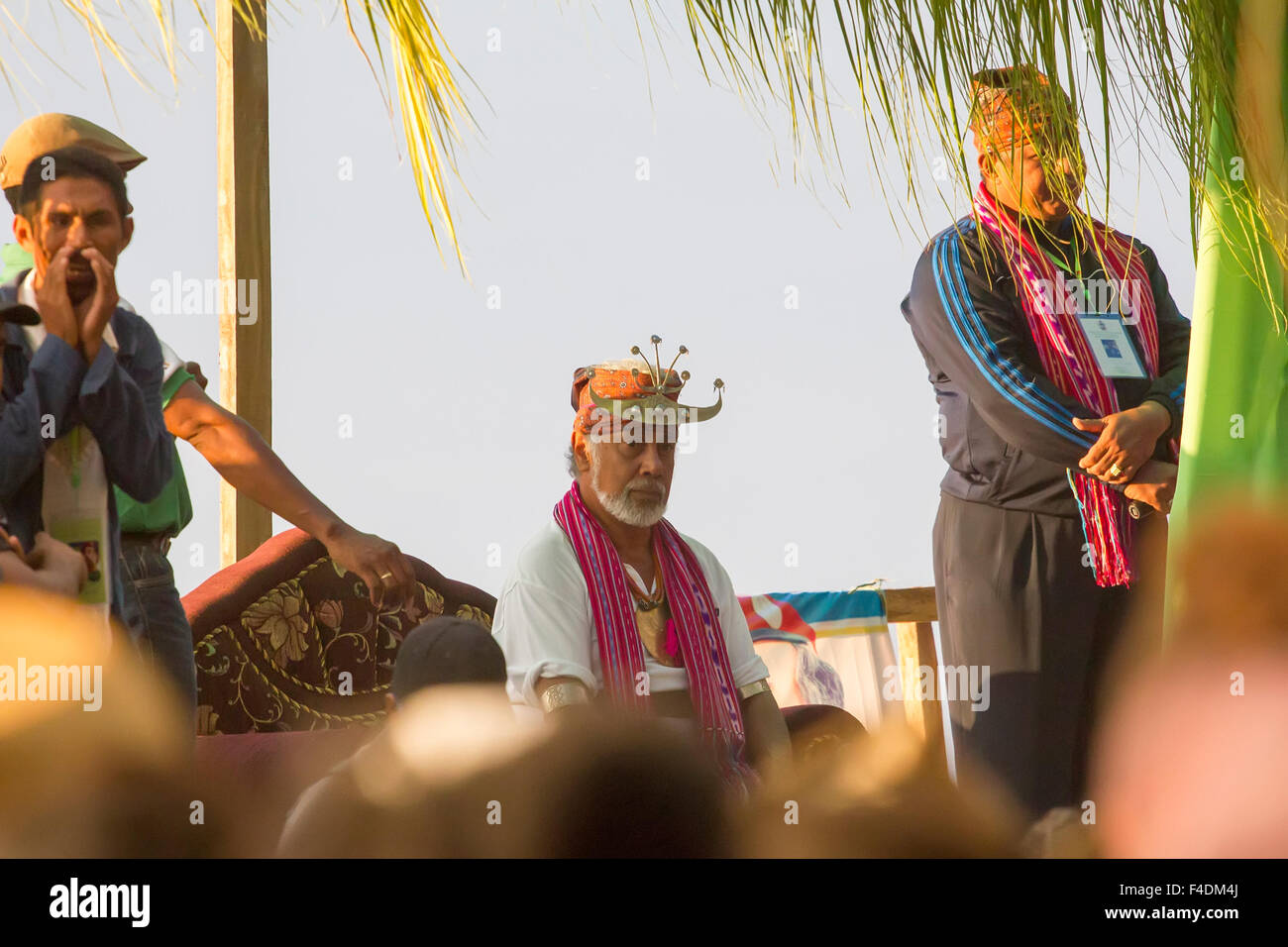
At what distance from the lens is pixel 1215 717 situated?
36.7 inches

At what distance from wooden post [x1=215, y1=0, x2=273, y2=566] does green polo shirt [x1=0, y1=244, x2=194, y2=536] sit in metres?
0.50

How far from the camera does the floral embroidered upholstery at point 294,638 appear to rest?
2.46 meters

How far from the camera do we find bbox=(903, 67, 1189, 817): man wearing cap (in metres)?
2.05

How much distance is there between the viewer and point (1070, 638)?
2107mm

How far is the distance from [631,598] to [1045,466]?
0.72m

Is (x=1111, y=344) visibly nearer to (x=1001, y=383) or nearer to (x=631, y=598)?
(x=1001, y=383)

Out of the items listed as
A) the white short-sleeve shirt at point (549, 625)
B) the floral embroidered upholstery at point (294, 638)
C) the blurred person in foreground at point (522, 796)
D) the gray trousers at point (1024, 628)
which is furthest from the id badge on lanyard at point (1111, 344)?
the blurred person in foreground at point (522, 796)

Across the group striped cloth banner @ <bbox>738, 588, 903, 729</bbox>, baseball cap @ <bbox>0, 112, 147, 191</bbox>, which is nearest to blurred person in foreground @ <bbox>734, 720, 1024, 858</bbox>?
baseball cap @ <bbox>0, 112, 147, 191</bbox>

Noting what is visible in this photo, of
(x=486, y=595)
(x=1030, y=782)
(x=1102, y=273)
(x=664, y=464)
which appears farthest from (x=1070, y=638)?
(x=486, y=595)

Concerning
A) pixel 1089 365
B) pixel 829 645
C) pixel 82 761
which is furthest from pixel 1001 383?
pixel 829 645

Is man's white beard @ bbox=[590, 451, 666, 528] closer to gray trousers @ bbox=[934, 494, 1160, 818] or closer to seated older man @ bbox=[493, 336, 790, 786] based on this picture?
seated older man @ bbox=[493, 336, 790, 786]

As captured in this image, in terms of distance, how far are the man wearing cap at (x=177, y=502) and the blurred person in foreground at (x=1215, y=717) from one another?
1065 millimetres
